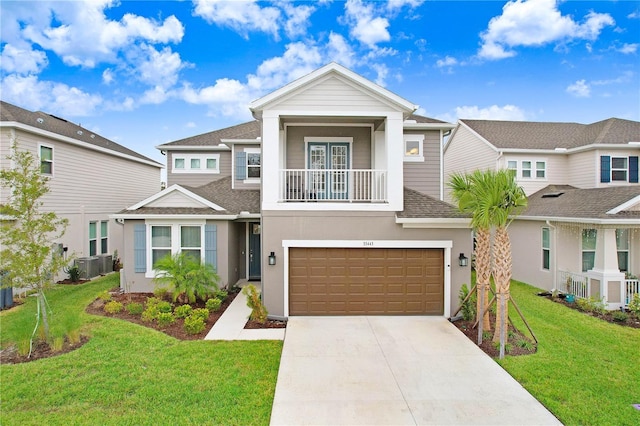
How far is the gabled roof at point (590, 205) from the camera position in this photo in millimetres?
9672

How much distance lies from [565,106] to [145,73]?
25.6 m

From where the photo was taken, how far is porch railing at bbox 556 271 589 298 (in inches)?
403

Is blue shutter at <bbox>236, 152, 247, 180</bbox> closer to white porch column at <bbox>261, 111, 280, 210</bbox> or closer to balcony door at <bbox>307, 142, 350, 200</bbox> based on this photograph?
balcony door at <bbox>307, 142, 350, 200</bbox>

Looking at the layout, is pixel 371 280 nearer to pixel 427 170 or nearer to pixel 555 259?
pixel 427 170

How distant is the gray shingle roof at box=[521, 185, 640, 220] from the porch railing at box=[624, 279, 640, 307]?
1.96 m

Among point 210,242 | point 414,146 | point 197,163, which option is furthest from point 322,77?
point 197,163

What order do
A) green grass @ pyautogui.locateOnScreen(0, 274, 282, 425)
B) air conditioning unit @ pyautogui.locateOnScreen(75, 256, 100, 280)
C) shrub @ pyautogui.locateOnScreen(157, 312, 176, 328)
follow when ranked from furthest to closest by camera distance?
1. air conditioning unit @ pyautogui.locateOnScreen(75, 256, 100, 280)
2. shrub @ pyautogui.locateOnScreen(157, 312, 176, 328)
3. green grass @ pyautogui.locateOnScreen(0, 274, 282, 425)

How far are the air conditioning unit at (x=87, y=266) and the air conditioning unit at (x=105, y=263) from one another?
310 millimetres

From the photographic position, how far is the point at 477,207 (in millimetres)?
6996

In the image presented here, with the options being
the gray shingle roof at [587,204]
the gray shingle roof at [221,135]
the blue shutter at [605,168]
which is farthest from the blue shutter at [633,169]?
the gray shingle roof at [221,135]

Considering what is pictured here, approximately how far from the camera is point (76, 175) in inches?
537

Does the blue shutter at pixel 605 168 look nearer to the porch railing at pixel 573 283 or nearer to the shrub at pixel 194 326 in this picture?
the porch railing at pixel 573 283

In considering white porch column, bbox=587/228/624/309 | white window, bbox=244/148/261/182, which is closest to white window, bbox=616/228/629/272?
white porch column, bbox=587/228/624/309

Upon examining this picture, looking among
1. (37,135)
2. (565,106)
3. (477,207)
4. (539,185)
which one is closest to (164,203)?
(37,135)
